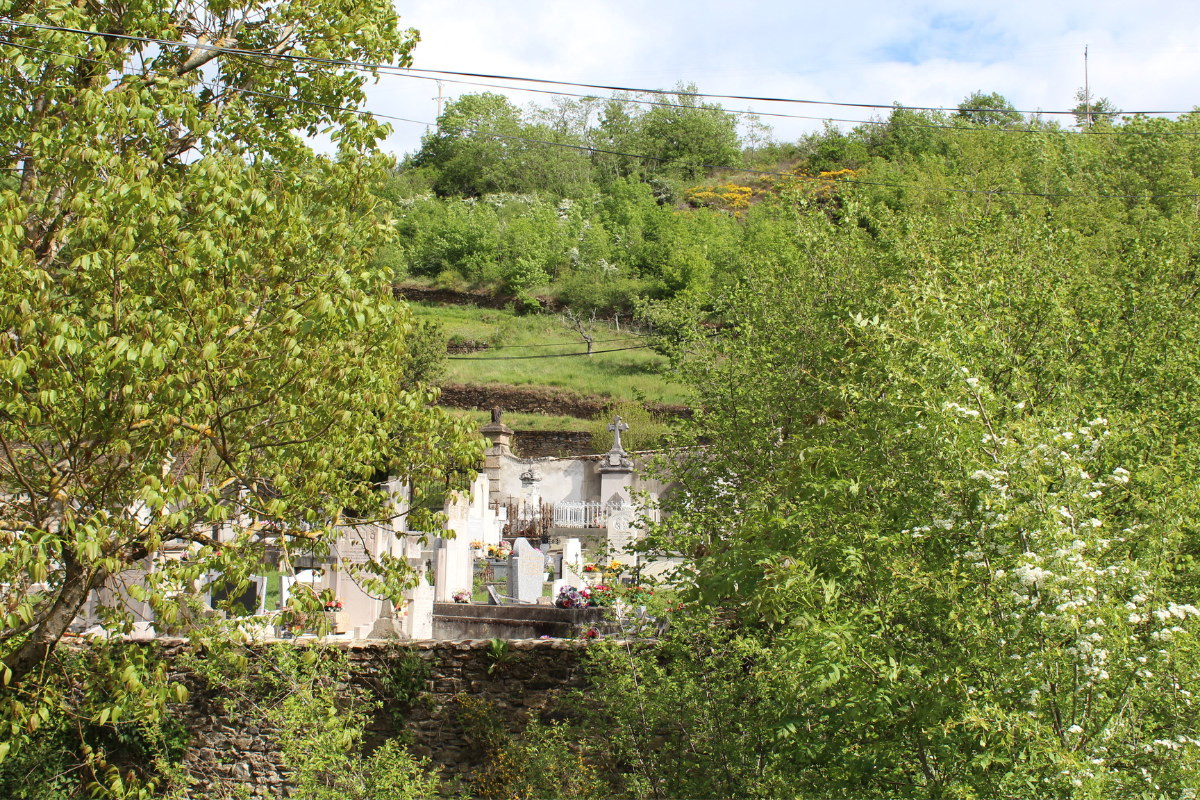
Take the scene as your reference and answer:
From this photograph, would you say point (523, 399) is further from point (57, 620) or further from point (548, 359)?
point (57, 620)

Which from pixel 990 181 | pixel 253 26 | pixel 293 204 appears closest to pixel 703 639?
pixel 293 204

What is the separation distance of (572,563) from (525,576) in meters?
2.61

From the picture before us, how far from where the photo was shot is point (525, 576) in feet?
44.5

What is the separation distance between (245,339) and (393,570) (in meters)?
2.14

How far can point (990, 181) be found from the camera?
24.2 meters

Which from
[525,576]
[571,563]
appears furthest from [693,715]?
[571,563]

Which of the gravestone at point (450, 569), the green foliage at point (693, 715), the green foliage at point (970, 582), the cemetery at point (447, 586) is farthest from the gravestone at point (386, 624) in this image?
the green foliage at point (970, 582)

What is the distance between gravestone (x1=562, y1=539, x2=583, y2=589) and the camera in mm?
15441

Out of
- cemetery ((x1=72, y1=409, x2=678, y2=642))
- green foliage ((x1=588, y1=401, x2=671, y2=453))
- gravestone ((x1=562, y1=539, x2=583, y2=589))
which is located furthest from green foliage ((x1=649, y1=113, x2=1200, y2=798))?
green foliage ((x1=588, y1=401, x2=671, y2=453))

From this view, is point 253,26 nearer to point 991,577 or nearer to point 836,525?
point 836,525

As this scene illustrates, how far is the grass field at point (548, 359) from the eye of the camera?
40500 mm

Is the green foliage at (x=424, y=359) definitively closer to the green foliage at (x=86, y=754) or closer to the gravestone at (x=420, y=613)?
the gravestone at (x=420, y=613)

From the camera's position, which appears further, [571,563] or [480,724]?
[571,563]

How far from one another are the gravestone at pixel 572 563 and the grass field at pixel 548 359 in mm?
20425
